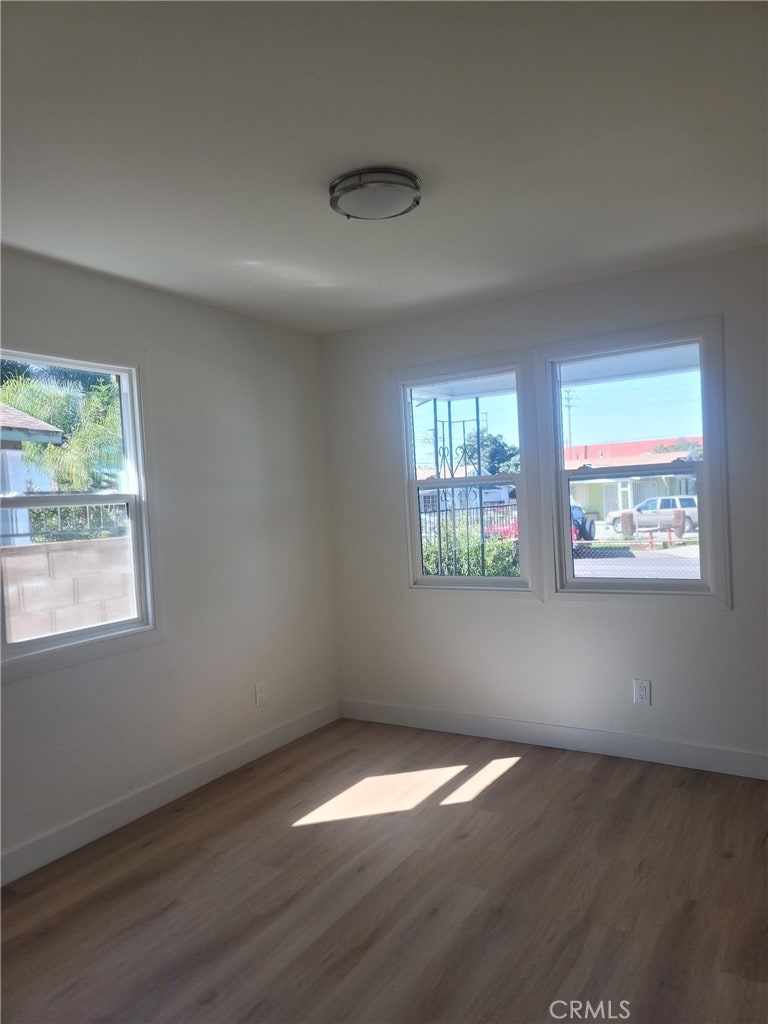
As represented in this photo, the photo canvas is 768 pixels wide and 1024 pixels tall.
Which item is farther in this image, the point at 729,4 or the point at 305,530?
the point at 305,530

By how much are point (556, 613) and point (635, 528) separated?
632 mm

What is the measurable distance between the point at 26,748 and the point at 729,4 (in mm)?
3321

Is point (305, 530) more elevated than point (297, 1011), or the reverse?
point (305, 530)

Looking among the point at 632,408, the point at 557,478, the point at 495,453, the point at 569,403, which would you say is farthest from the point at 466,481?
the point at 632,408

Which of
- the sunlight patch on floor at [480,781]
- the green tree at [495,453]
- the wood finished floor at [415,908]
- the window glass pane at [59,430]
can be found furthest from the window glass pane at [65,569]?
the green tree at [495,453]

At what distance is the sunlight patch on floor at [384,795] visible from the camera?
3299 millimetres

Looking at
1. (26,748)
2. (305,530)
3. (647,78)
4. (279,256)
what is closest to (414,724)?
(305,530)

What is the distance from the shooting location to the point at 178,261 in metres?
3.11

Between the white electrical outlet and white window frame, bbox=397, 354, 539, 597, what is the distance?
704 mm

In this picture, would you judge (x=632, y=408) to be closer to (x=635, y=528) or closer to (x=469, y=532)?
(x=635, y=528)

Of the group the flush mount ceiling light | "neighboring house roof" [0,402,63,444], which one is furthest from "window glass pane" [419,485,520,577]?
"neighboring house roof" [0,402,63,444]

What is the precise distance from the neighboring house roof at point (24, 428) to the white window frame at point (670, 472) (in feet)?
8.15

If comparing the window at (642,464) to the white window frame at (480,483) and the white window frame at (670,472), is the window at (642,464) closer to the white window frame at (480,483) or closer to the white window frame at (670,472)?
the white window frame at (670,472)

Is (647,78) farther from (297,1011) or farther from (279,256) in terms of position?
(297,1011)
